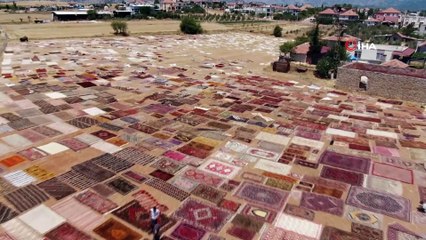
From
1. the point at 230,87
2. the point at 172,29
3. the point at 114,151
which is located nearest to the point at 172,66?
the point at 230,87

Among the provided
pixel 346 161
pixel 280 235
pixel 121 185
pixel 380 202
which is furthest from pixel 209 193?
pixel 346 161

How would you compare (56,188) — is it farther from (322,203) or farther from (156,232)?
(322,203)

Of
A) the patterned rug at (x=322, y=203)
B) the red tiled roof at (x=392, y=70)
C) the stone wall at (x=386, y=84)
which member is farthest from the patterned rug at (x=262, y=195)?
the red tiled roof at (x=392, y=70)

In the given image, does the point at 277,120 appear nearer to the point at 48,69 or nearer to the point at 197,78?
the point at 197,78

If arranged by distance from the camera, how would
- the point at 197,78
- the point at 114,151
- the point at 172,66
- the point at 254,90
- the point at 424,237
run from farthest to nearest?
the point at 172,66 < the point at 197,78 < the point at 254,90 < the point at 114,151 < the point at 424,237

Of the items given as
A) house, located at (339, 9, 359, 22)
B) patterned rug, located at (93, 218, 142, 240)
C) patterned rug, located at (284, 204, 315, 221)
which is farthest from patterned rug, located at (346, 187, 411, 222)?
house, located at (339, 9, 359, 22)

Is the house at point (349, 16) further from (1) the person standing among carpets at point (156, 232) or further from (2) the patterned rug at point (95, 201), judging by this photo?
(1) the person standing among carpets at point (156, 232)
